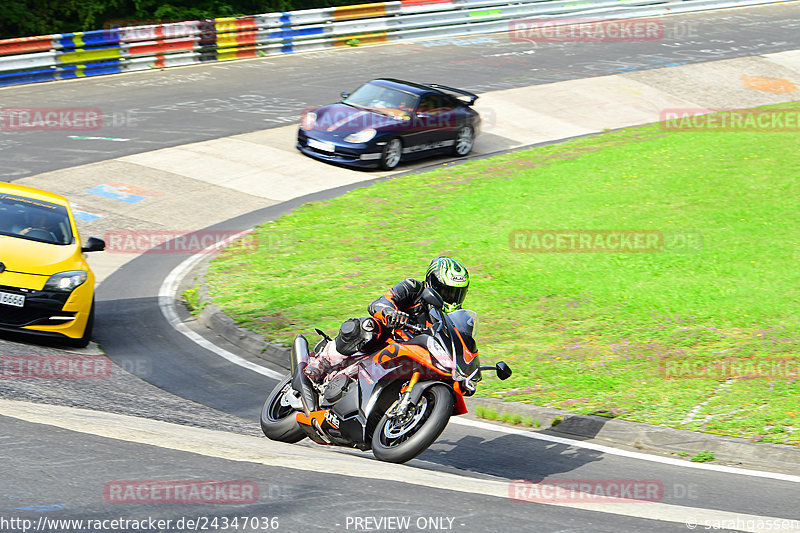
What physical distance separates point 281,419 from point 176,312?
547cm

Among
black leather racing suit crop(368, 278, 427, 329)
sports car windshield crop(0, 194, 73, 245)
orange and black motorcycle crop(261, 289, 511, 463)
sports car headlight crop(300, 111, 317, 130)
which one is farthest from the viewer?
sports car headlight crop(300, 111, 317, 130)

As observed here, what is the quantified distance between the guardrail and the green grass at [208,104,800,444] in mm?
11747

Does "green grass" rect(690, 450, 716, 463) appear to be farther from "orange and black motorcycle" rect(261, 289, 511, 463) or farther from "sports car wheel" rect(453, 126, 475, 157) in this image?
"sports car wheel" rect(453, 126, 475, 157)

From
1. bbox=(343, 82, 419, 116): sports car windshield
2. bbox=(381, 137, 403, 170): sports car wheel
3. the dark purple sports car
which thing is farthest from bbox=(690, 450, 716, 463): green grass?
bbox=(343, 82, 419, 116): sports car windshield

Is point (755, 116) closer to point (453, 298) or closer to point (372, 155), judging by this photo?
point (372, 155)

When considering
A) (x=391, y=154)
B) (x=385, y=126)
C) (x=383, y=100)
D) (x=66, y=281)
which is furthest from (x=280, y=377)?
(x=383, y=100)

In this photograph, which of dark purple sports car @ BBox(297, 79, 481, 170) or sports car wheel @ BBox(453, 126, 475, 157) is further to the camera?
sports car wheel @ BBox(453, 126, 475, 157)

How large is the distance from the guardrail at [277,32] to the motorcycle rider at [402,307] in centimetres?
2133

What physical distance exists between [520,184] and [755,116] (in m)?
8.76

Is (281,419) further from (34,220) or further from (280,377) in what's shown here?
(34,220)

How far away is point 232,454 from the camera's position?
21.8 ft

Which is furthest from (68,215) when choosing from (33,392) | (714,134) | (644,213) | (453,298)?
(714,134)

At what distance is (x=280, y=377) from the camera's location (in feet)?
34.2

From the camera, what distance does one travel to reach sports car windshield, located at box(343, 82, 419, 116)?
2123 centimetres
